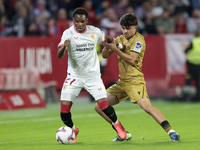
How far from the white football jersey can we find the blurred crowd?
8.92 m

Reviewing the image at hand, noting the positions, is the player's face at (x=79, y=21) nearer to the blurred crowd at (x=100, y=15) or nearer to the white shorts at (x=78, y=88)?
the white shorts at (x=78, y=88)

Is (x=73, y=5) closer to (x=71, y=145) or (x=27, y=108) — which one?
(x=27, y=108)

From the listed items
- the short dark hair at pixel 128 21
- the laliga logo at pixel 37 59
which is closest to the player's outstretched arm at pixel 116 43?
the short dark hair at pixel 128 21

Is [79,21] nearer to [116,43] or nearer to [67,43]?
[67,43]

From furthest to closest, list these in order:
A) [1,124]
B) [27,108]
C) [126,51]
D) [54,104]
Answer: [54,104], [27,108], [1,124], [126,51]

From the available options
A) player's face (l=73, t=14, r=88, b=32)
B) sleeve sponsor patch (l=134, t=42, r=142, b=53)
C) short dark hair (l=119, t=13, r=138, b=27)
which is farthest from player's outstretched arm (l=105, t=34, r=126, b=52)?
player's face (l=73, t=14, r=88, b=32)

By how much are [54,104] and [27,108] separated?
1.78 meters

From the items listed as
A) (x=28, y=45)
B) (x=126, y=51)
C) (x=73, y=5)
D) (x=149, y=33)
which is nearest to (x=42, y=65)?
(x=28, y=45)

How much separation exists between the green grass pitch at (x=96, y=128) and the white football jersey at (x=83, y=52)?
1.20 m

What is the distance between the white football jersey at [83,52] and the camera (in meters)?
7.68

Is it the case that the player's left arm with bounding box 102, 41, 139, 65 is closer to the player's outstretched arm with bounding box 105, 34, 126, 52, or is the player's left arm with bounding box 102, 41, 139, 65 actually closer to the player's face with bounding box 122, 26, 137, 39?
the player's outstretched arm with bounding box 105, 34, 126, 52

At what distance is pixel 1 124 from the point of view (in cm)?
1108

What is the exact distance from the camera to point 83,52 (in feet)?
25.4

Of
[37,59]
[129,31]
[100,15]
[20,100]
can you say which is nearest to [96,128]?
[129,31]
